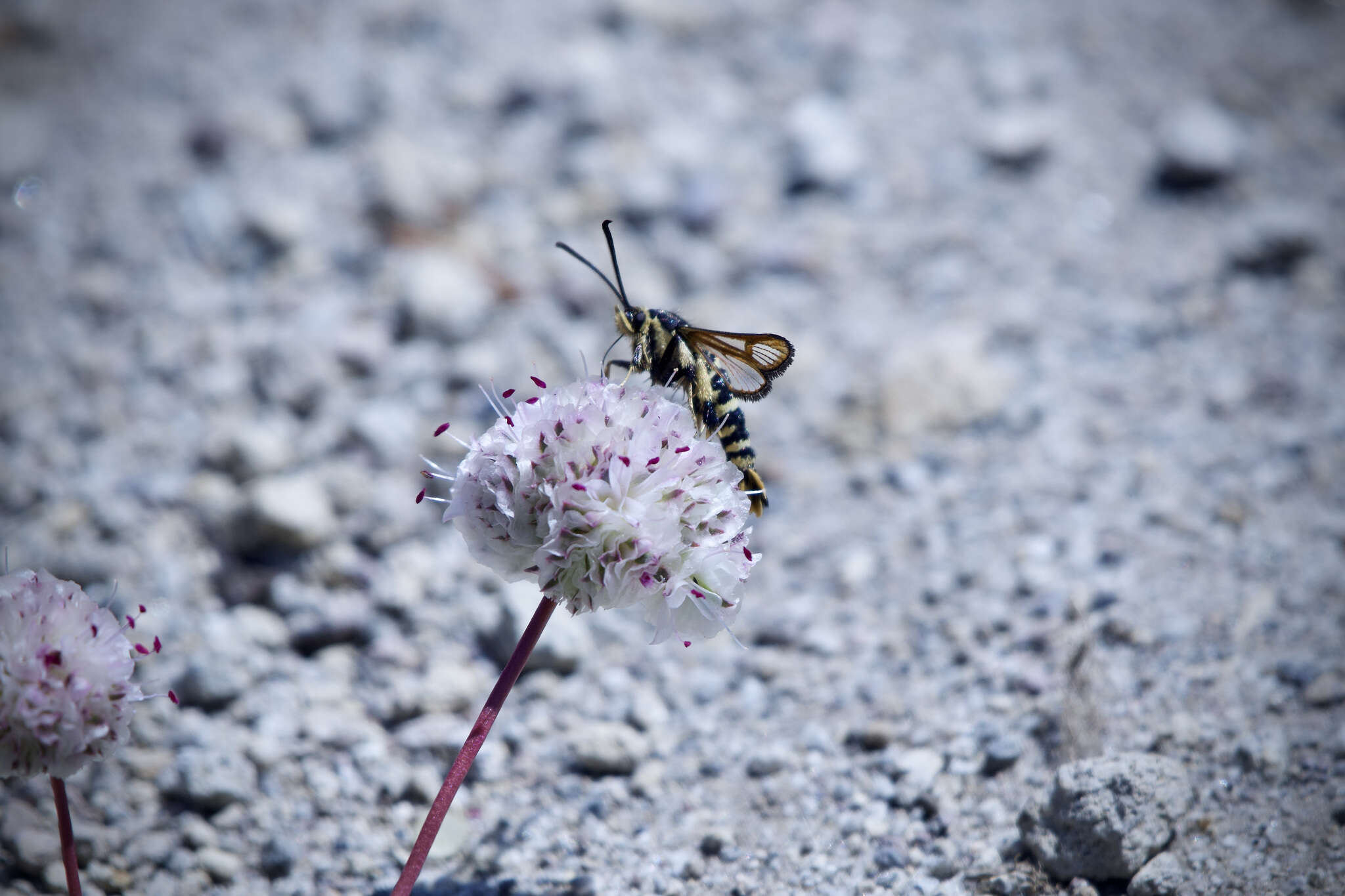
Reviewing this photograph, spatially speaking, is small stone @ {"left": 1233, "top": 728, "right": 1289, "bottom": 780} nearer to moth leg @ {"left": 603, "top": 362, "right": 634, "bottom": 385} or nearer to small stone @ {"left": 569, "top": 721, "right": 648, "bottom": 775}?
small stone @ {"left": 569, "top": 721, "right": 648, "bottom": 775}

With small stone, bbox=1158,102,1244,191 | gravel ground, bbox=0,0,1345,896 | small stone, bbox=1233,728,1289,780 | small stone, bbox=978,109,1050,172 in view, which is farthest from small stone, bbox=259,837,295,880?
small stone, bbox=1158,102,1244,191

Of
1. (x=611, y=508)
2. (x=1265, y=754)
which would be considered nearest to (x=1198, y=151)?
(x=1265, y=754)

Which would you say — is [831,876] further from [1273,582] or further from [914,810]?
[1273,582]

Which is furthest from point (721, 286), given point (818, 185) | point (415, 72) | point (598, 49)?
point (415, 72)

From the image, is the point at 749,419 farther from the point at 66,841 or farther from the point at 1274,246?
the point at 66,841

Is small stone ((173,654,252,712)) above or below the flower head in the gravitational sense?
above

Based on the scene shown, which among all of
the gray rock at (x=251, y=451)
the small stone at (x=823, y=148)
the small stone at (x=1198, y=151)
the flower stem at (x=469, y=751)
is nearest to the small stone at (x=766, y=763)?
the flower stem at (x=469, y=751)
